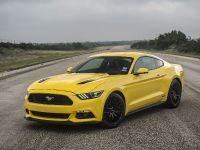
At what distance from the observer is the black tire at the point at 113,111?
8.62 metres

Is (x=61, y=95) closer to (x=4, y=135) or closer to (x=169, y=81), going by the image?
(x=4, y=135)

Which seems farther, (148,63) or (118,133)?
(148,63)

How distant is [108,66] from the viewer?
32.4ft

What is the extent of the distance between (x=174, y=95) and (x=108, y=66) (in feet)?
7.14

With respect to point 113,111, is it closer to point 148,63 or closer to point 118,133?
point 118,133

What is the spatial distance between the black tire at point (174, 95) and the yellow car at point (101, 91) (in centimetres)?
10

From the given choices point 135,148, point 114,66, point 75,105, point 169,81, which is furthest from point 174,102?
point 135,148

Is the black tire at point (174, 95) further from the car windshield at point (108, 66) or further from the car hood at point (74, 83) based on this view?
the car hood at point (74, 83)

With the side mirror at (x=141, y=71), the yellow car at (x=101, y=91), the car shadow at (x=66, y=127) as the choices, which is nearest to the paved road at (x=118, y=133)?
the car shadow at (x=66, y=127)

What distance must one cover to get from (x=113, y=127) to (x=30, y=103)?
1.58 m

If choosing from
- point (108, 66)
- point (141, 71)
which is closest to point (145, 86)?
point (141, 71)

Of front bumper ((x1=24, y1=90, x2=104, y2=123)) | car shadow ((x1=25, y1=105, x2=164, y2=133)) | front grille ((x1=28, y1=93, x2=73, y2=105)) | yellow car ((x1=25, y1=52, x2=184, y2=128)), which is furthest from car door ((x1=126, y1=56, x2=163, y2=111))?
front grille ((x1=28, y1=93, x2=73, y2=105))

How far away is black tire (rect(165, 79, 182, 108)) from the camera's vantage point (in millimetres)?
11008

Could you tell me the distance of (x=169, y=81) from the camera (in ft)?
36.2
